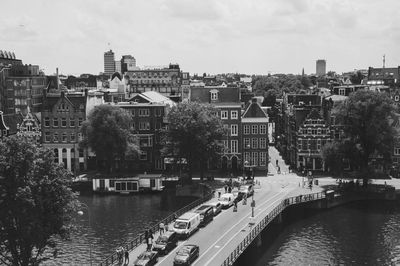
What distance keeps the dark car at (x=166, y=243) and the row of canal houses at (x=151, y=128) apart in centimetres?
5617

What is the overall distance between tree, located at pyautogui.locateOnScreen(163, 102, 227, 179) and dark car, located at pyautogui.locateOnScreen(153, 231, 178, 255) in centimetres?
4077

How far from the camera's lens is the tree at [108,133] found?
115 m

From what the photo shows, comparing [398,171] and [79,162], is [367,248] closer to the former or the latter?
[398,171]

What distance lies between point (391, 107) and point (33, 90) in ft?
321

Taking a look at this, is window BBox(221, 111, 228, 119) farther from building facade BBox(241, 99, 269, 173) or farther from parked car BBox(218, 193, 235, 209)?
parked car BBox(218, 193, 235, 209)

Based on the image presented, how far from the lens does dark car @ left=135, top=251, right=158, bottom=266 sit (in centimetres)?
6000

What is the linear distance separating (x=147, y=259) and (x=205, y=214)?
67.0ft

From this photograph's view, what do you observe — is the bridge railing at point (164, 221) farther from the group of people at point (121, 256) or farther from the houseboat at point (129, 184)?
the houseboat at point (129, 184)

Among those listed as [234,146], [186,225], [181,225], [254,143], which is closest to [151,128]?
[234,146]

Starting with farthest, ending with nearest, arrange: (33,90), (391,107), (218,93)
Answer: (33,90), (218,93), (391,107)

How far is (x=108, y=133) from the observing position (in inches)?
4537

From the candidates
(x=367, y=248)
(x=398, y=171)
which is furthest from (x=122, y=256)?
(x=398, y=171)

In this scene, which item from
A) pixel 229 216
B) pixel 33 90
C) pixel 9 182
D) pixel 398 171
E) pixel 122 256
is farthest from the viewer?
pixel 33 90

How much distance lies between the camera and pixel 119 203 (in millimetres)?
104312
